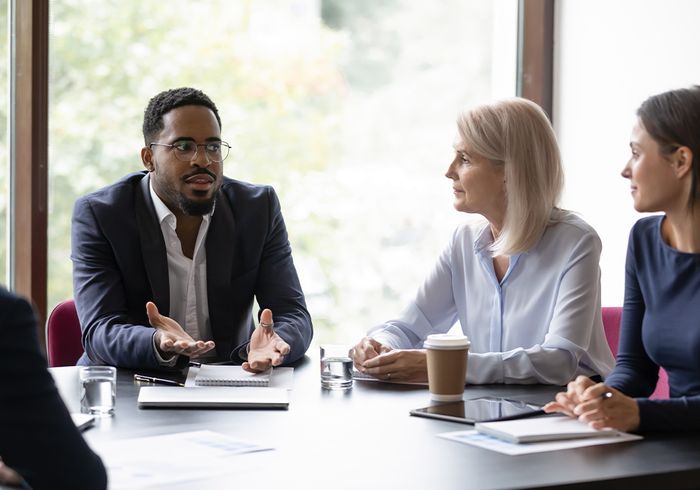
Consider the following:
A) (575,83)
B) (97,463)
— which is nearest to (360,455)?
(97,463)

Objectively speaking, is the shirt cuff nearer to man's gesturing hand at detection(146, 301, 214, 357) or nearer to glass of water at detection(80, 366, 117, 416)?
man's gesturing hand at detection(146, 301, 214, 357)

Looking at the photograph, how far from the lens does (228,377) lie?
2127 mm

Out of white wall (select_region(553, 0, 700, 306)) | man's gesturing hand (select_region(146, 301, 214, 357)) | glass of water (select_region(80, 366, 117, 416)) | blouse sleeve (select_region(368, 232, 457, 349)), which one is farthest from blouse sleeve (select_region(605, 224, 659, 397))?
white wall (select_region(553, 0, 700, 306))

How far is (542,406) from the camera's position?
1.92m

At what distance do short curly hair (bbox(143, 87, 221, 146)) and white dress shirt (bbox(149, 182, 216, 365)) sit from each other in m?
0.27

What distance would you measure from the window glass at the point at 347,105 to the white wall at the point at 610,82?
30 centimetres

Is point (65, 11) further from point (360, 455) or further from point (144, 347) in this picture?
point (360, 455)

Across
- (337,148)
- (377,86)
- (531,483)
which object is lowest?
(531,483)

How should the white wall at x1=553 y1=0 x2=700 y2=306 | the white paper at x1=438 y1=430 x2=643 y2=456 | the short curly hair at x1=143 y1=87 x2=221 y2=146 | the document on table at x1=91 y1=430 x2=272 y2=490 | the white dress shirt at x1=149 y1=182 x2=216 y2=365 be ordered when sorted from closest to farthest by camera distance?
the document on table at x1=91 y1=430 x2=272 y2=490
the white paper at x1=438 y1=430 x2=643 y2=456
the white dress shirt at x1=149 y1=182 x2=216 y2=365
the short curly hair at x1=143 y1=87 x2=221 y2=146
the white wall at x1=553 y1=0 x2=700 y2=306

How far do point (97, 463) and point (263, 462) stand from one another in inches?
14.7

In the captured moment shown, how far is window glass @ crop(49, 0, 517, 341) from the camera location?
4082 millimetres

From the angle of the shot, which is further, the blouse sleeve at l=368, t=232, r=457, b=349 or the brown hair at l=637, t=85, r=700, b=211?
the blouse sleeve at l=368, t=232, r=457, b=349

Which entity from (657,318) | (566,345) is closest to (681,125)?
(657,318)

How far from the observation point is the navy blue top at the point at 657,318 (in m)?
2.02
